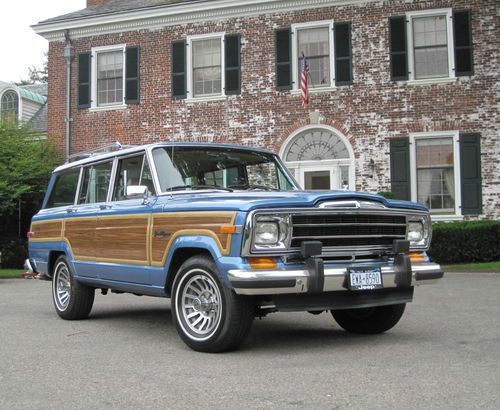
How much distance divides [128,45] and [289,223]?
1712cm

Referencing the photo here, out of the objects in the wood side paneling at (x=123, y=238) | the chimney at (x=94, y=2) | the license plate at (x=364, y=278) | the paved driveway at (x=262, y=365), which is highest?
the chimney at (x=94, y=2)

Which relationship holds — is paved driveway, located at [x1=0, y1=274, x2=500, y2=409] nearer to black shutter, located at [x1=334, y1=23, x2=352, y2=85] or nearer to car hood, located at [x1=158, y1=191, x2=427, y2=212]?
car hood, located at [x1=158, y1=191, x2=427, y2=212]

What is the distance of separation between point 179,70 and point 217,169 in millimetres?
14086

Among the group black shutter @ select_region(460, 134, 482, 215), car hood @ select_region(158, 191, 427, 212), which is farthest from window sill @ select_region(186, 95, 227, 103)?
car hood @ select_region(158, 191, 427, 212)

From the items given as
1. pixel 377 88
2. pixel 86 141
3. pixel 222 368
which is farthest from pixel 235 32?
pixel 222 368

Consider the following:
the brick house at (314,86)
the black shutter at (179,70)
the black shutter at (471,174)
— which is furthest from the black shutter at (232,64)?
the black shutter at (471,174)

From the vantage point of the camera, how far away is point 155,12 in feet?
66.8

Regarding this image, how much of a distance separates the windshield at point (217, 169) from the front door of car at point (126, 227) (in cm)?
22

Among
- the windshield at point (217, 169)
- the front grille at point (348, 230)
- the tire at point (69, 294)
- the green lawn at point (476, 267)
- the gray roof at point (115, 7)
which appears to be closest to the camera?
the front grille at point (348, 230)

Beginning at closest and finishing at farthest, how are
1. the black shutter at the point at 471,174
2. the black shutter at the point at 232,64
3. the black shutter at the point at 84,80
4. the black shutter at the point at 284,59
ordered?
the black shutter at the point at 471,174 → the black shutter at the point at 284,59 → the black shutter at the point at 232,64 → the black shutter at the point at 84,80

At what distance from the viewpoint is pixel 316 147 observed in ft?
62.4

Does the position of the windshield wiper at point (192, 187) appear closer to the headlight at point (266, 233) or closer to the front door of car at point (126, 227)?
the front door of car at point (126, 227)

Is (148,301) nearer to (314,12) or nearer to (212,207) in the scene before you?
(212,207)

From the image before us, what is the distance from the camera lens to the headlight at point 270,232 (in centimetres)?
514
